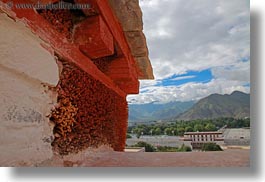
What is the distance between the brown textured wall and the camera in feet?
2.45

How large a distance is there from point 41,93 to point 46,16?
0.20 metres

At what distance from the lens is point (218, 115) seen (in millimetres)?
821

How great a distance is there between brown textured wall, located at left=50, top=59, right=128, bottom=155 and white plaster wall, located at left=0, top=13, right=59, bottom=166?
0.05m

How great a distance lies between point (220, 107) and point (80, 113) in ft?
1.44

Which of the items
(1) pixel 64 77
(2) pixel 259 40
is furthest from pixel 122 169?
(2) pixel 259 40

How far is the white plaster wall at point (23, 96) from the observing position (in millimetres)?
569

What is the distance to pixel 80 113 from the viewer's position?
0.87 meters

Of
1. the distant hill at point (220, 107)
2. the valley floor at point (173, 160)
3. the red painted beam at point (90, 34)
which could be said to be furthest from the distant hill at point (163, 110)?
the red painted beam at point (90, 34)

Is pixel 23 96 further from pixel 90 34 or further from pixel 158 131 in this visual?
pixel 158 131

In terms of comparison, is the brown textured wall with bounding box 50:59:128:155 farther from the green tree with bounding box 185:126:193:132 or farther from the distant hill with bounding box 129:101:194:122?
the green tree with bounding box 185:126:193:132

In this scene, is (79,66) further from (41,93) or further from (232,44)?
(232,44)

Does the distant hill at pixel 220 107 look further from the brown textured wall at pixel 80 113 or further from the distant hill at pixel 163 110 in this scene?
the brown textured wall at pixel 80 113

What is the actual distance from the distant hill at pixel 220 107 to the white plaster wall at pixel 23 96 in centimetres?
42

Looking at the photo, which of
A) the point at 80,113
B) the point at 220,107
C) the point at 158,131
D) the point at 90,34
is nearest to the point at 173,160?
the point at 158,131
